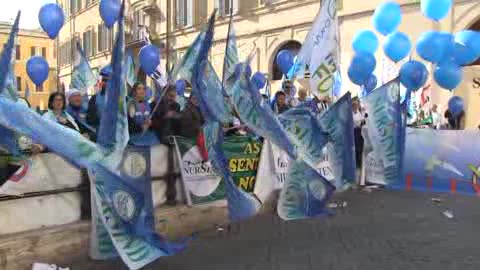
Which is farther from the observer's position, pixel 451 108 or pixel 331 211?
pixel 451 108

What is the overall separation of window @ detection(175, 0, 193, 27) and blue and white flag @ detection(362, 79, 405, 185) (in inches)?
852

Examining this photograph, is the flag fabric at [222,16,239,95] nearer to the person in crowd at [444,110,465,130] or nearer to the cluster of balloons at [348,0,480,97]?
the cluster of balloons at [348,0,480,97]

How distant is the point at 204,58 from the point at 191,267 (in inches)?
83.3

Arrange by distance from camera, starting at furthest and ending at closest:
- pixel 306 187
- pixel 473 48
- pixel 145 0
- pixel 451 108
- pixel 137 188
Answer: pixel 145 0 → pixel 451 108 → pixel 473 48 → pixel 306 187 → pixel 137 188

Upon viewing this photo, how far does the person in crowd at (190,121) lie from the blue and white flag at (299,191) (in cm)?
126

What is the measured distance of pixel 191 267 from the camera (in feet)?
17.5

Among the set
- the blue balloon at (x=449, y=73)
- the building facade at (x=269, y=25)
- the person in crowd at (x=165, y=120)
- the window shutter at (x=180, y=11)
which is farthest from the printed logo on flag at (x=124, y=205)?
the window shutter at (x=180, y=11)

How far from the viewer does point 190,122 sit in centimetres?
691

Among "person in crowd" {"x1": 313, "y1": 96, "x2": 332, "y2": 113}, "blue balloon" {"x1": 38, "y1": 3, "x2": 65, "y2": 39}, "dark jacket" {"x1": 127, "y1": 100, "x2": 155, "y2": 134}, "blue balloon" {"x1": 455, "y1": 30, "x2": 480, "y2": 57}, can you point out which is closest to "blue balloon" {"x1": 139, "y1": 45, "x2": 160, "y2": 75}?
"blue balloon" {"x1": 38, "y1": 3, "x2": 65, "y2": 39}

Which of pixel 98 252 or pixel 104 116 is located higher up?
pixel 104 116

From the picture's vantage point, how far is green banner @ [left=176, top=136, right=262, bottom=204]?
6.81 m

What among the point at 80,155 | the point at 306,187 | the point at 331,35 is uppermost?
the point at 331,35

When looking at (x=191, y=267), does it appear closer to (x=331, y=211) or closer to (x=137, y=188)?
(x=137, y=188)

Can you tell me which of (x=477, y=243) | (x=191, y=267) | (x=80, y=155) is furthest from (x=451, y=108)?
(x=80, y=155)
